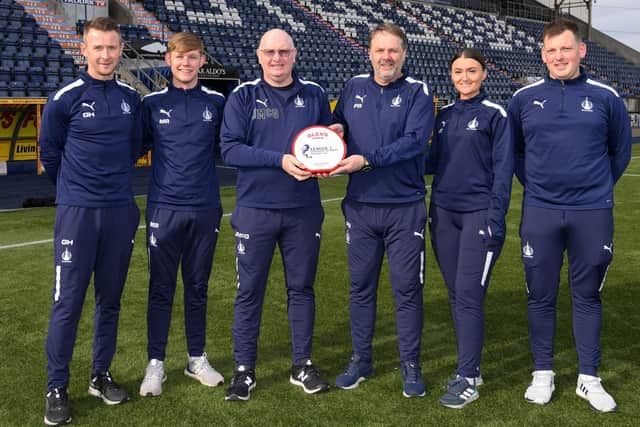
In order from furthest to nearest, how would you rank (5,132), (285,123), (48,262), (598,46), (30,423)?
(598,46) → (5,132) → (48,262) → (285,123) → (30,423)

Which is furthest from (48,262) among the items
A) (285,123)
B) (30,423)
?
(285,123)

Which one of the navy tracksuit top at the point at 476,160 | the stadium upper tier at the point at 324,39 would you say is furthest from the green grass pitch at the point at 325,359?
the stadium upper tier at the point at 324,39

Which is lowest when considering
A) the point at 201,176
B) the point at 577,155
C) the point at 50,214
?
the point at 50,214

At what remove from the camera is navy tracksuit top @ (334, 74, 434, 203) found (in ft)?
11.9

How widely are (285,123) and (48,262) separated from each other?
164 inches

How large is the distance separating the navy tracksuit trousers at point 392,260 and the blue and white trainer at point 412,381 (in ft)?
0.12

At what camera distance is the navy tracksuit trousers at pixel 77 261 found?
11.1 feet

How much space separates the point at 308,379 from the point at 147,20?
61.6 ft

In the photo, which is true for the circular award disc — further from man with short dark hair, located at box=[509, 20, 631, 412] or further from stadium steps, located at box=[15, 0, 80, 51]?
stadium steps, located at box=[15, 0, 80, 51]

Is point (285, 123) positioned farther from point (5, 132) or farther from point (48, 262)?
point (5, 132)

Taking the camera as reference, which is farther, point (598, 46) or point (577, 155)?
point (598, 46)

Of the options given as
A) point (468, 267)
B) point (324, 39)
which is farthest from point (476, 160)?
point (324, 39)

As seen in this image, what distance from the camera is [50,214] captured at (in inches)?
372

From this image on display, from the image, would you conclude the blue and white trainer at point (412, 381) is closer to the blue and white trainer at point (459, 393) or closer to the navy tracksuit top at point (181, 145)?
the blue and white trainer at point (459, 393)
